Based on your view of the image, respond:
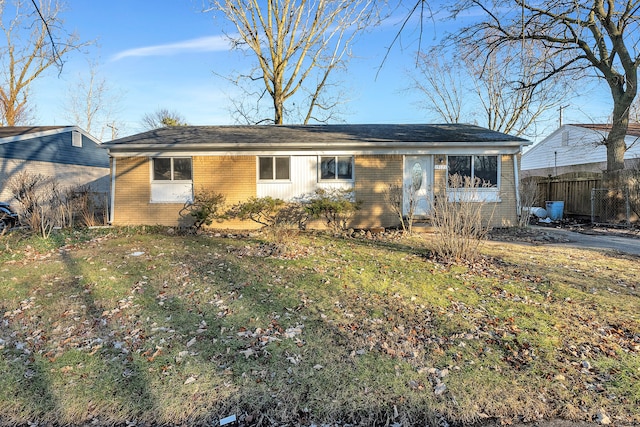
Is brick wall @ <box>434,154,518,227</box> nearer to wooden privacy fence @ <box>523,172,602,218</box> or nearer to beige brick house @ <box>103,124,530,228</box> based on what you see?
beige brick house @ <box>103,124,530,228</box>

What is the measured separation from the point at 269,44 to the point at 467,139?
1393 centimetres

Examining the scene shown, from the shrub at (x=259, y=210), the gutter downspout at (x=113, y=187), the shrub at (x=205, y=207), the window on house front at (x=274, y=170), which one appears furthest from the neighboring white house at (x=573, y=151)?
the gutter downspout at (x=113, y=187)

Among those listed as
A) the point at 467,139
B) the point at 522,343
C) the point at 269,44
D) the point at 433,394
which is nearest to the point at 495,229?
the point at 467,139

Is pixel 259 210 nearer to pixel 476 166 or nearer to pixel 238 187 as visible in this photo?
pixel 238 187

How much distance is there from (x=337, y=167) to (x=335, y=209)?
1462mm

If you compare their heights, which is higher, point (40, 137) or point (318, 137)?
point (40, 137)

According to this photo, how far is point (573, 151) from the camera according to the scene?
24984 mm

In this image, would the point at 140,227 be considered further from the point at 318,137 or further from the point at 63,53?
the point at 63,53

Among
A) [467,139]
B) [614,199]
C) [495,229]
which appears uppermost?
[467,139]

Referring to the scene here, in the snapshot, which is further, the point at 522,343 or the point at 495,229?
the point at 495,229

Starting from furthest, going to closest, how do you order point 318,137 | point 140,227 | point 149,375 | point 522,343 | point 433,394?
point 318,137, point 140,227, point 522,343, point 149,375, point 433,394

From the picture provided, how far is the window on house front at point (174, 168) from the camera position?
11812 mm

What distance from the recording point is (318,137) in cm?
1212

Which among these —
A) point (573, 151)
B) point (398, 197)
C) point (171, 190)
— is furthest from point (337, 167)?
point (573, 151)
